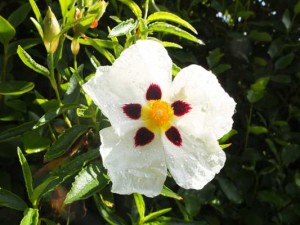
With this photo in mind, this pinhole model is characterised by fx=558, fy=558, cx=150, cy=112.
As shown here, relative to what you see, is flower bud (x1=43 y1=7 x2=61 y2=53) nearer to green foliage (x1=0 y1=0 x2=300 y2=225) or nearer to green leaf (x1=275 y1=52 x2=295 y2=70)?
green foliage (x1=0 y1=0 x2=300 y2=225)

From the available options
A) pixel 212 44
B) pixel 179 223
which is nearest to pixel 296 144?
pixel 212 44

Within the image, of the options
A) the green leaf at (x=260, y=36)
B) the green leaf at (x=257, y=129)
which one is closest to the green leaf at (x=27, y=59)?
the green leaf at (x=257, y=129)

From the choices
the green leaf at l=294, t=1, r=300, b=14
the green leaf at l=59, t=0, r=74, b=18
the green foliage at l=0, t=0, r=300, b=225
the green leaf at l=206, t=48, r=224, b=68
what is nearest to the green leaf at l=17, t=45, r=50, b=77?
the green foliage at l=0, t=0, r=300, b=225

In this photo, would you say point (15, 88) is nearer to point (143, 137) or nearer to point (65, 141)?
point (65, 141)

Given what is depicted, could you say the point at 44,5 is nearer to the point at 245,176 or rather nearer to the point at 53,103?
the point at 53,103

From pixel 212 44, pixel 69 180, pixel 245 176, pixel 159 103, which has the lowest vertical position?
pixel 245 176

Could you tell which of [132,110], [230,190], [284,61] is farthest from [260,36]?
[132,110]

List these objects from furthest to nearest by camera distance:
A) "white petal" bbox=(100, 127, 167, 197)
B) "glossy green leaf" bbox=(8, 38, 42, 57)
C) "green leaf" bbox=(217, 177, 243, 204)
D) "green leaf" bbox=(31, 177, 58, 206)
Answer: "green leaf" bbox=(217, 177, 243, 204) < "glossy green leaf" bbox=(8, 38, 42, 57) < "green leaf" bbox=(31, 177, 58, 206) < "white petal" bbox=(100, 127, 167, 197)

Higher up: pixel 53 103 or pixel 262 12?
pixel 53 103
